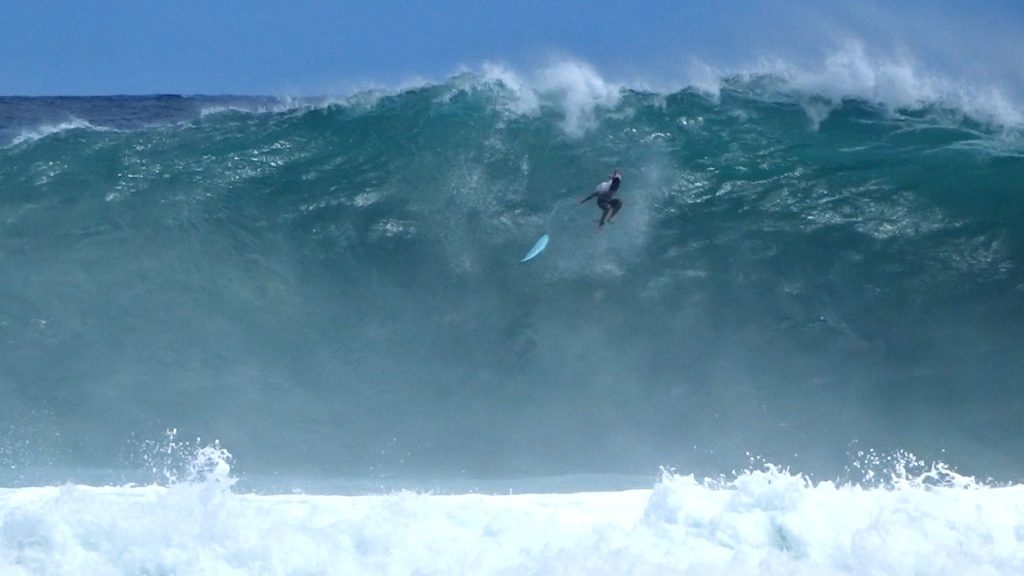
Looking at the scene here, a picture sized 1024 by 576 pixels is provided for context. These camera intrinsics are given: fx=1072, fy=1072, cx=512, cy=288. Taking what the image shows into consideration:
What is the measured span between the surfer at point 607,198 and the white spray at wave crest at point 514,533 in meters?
3.14

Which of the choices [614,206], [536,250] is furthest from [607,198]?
[536,250]

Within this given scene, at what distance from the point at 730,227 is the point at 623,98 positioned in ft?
6.15

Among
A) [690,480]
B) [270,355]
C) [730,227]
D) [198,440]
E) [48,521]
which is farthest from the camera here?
[730,227]

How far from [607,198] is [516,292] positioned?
115cm

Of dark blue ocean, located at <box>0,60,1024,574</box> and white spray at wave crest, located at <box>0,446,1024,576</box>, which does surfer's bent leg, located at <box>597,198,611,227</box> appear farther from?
white spray at wave crest, located at <box>0,446,1024,576</box>

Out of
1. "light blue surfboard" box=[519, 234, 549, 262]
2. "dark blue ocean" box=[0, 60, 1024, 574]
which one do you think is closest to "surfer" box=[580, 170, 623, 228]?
"dark blue ocean" box=[0, 60, 1024, 574]

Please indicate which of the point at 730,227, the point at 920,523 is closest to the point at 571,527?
→ the point at 920,523

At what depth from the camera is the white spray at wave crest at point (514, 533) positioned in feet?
18.5

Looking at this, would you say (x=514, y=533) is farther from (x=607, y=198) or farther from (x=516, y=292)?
(x=607, y=198)

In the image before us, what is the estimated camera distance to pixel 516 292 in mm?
9461

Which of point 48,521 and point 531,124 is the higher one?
point 531,124

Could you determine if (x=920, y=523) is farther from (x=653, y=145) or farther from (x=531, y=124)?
(x=531, y=124)

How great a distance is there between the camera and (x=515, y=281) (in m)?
9.52

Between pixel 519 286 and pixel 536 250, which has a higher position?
pixel 536 250
